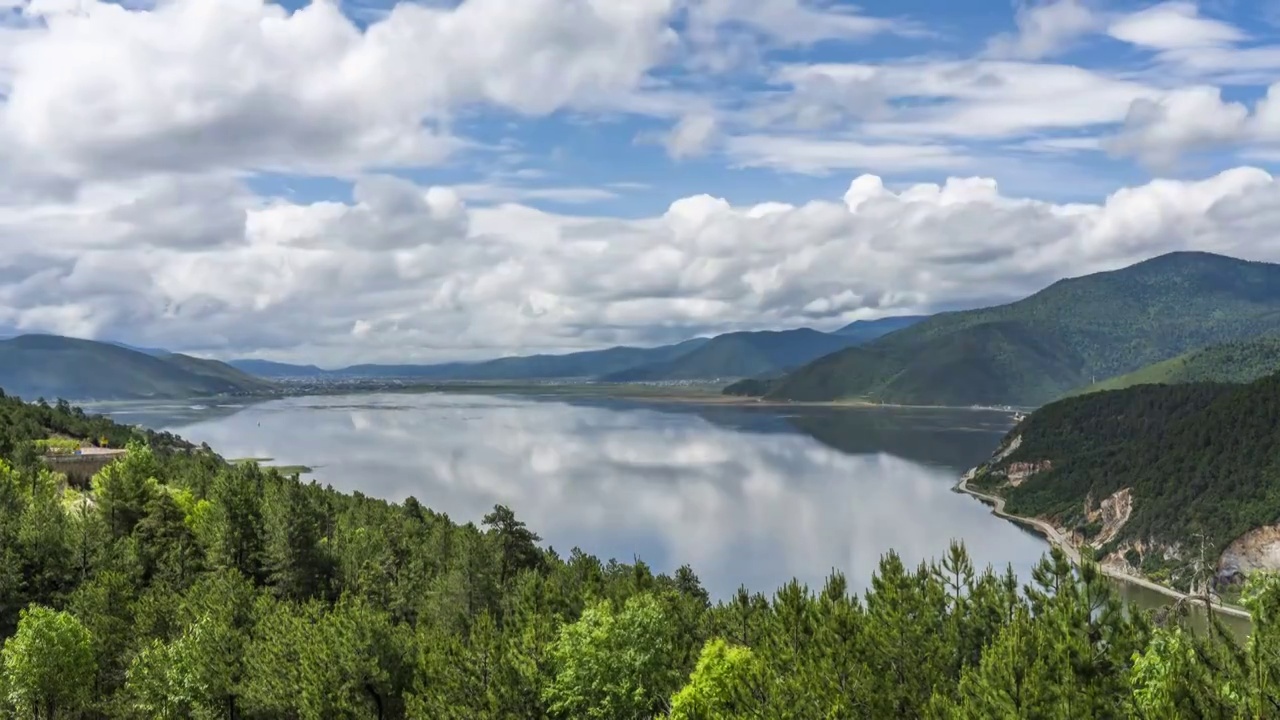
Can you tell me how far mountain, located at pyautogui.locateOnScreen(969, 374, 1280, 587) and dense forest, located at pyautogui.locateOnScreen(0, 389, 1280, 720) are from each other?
246 feet

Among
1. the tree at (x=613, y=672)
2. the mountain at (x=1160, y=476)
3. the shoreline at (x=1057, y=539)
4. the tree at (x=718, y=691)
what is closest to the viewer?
the tree at (x=718, y=691)

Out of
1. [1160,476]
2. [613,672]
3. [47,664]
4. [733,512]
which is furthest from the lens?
[733,512]

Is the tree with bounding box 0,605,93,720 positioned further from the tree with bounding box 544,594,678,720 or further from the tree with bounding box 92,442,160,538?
the tree with bounding box 92,442,160,538

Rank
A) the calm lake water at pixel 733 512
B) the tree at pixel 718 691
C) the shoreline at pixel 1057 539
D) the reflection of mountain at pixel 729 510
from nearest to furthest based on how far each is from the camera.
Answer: the tree at pixel 718 691, the shoreline at pixel 1057 539, the calm lake water at pixel 733 512, the reflection of mountain at pixel 729 510

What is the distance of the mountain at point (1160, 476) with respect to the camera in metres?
117

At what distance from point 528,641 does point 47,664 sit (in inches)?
805

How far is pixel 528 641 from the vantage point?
112 feet

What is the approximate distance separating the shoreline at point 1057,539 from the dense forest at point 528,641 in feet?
188

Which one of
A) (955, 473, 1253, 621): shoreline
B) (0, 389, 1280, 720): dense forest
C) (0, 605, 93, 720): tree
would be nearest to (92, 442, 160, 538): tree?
(0, 389, 1280, 720): dense forest

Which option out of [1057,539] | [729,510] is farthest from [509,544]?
[1057,539]

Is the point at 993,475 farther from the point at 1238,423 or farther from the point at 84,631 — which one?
the point at 84,631

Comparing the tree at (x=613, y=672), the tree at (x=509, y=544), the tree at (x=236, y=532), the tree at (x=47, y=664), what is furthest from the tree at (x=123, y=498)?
the tree at (x=613, y=672)

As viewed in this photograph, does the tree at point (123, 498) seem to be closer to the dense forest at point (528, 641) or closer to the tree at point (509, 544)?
the dense forest at point (528, 641)

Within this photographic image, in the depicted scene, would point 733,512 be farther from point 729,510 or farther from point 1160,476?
point 1160,476
